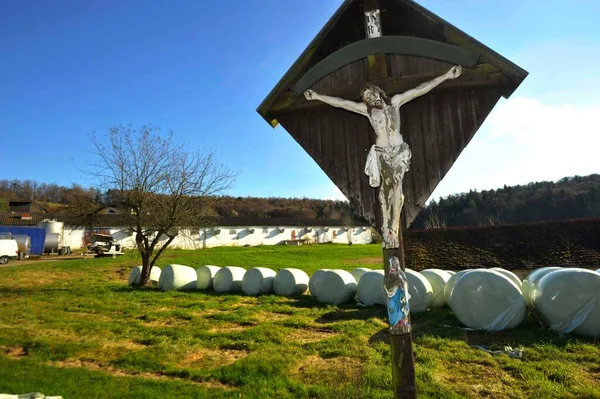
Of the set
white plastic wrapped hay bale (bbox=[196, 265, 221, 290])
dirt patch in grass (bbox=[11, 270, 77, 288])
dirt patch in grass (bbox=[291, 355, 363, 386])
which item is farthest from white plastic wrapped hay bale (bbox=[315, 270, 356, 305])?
dirt patch in grass (bbox=[11, 270, 77, 288])

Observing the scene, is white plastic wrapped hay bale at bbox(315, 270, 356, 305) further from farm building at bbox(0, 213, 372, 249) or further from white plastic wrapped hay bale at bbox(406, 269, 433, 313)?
farm building at bbox(0, 213, 372, 249)

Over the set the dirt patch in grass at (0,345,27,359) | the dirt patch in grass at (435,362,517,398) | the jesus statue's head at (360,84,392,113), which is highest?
the jesus statue's head at (360,84,392,113)

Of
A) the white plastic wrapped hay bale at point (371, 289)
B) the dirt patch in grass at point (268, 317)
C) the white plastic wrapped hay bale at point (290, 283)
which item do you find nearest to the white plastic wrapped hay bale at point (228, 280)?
the white plastic wrapped hay bale at point (290, 283)

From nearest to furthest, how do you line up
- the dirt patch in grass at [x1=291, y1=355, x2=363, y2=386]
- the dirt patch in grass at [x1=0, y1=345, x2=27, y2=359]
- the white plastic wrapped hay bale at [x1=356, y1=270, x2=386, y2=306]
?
the dirt patch in grass at [x1=291, y1=355, x2=363, y2=386] → the dirt patch in grass at [x1=0, y1=345, x2=27, y2=359] → the white plastic wrapped hay bale at [x1=356, y1=270, x2=386, y2=306]

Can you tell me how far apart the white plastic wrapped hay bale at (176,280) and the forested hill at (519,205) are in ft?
142

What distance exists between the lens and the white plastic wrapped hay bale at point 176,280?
1975 centimetres

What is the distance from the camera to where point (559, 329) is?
10.0 m

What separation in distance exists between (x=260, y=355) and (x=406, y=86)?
6996mm

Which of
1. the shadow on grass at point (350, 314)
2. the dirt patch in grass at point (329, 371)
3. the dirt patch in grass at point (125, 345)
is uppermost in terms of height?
the dirt patch in grass at point (125, 345)

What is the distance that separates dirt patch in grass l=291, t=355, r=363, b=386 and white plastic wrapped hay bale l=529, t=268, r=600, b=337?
6222mm

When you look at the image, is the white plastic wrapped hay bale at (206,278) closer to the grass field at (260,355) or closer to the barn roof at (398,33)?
the grass field at (260,355)

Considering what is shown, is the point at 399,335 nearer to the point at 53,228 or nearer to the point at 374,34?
the point at 374,34

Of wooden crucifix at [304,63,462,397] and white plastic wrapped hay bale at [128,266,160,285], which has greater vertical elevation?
wooden crucifix at [304,63,462,397]

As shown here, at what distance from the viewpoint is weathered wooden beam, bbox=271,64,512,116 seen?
2.99 metres
